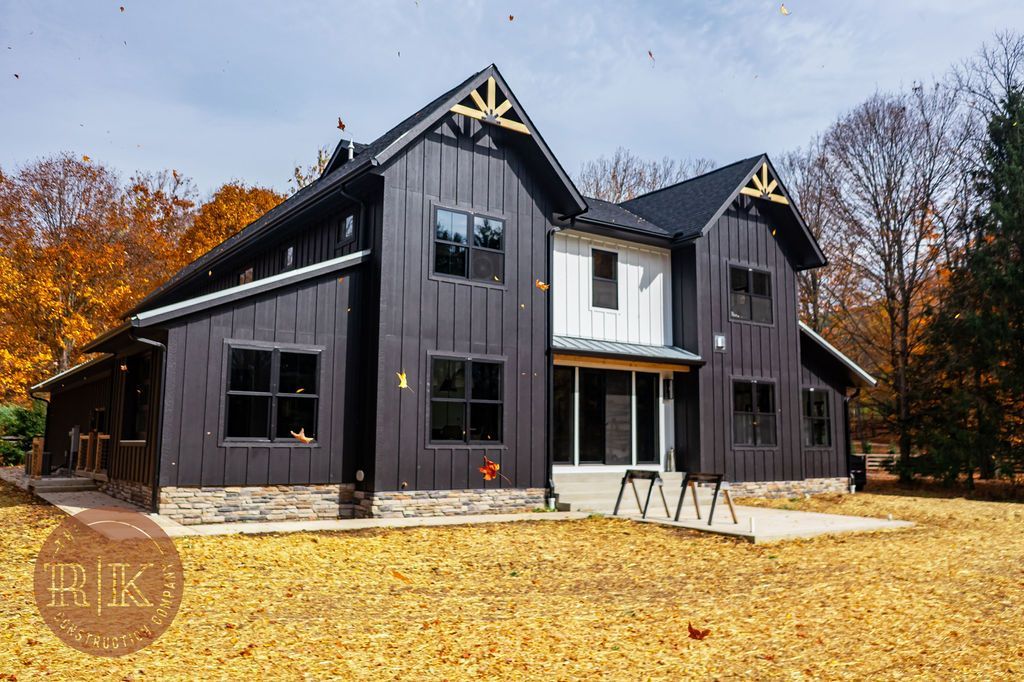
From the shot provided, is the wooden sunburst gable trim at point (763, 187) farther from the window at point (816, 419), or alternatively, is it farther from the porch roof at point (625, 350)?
the window at point (816, 419)

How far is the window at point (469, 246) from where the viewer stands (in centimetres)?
1288

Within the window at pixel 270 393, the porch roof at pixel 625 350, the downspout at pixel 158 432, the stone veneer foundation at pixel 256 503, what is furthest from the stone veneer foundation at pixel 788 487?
the downspout at pixel 158 432

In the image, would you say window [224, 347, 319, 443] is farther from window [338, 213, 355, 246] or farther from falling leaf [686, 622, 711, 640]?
falling leaf [686, 622, 711, 640]

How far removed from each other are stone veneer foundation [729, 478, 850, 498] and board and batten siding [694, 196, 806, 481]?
0.48ft

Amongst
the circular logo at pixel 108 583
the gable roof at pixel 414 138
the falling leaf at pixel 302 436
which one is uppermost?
the gable roof at pixel 414 138

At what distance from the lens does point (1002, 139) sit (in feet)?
65.1

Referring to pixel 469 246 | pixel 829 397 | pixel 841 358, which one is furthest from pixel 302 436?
pixel 829 397

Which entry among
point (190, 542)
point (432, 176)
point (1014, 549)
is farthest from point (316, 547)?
point (1014, 549)

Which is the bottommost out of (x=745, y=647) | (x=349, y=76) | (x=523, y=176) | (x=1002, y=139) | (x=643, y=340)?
(x=745, y=647)

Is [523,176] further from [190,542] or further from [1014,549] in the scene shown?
[1014,549]

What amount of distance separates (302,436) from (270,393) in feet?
2.64

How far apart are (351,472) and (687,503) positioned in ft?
21.3

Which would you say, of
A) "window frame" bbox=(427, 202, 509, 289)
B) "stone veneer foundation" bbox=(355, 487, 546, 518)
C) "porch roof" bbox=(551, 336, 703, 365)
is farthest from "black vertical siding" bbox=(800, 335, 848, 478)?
"window frame" bbox=(427, 202, 509, 289)

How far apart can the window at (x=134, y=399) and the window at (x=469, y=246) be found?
17.4 ft
